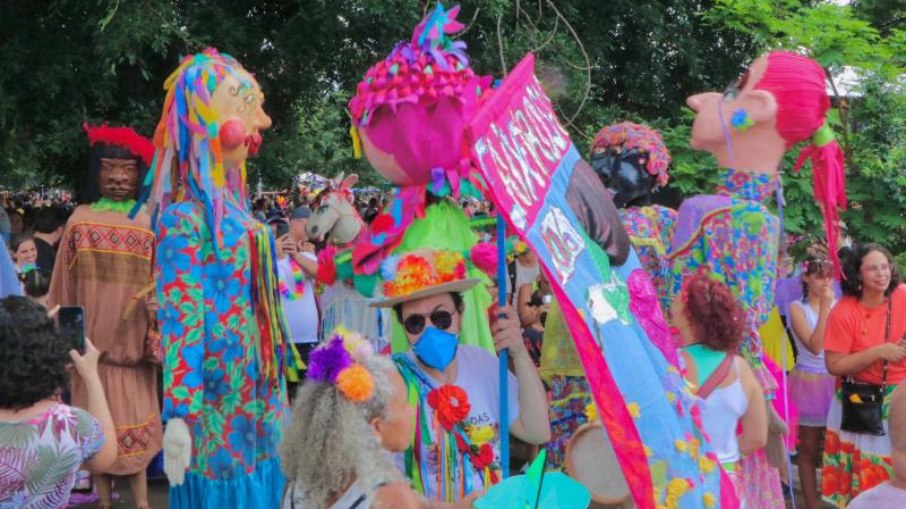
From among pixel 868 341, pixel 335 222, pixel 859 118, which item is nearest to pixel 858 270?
pixel 868 341

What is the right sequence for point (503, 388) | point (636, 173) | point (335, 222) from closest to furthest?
point (503, 388), point (636, 173), point (335, 222)

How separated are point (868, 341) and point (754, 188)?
1318mm

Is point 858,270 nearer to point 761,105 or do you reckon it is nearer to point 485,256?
point 761,105

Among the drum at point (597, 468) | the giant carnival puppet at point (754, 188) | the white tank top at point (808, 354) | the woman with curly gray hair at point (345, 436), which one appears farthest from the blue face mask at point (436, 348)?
the white tank top at point (808, 354)

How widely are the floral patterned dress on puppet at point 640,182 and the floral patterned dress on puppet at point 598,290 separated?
6.64 ft

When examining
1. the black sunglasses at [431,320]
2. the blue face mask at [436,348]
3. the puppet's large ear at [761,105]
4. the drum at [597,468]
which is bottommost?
the drum at [597,468]

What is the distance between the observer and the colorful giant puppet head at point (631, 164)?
534 cm

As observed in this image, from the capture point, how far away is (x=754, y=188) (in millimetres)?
4836

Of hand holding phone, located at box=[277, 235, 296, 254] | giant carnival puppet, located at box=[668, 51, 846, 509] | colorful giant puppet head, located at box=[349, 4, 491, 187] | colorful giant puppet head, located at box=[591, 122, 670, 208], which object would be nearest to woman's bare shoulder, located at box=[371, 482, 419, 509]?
colorful giant puppet head, located at box=[349, 4, 491, 187]

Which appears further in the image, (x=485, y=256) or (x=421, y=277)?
(x=485, y=256)

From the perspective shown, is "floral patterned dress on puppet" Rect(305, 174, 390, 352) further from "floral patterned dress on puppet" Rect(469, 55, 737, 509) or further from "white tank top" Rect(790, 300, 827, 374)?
"floral patterned dress on puppet" Rect(469, 55, 737, 509)

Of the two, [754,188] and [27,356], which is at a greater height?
[754,188]

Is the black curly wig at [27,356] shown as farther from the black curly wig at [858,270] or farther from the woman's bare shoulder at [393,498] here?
the black curly wig at [858,270]

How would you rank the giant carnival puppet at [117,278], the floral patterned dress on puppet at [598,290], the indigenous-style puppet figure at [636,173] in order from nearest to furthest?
the floral patterned dress on puppet at [598,290] → the indigenous-style puppet figure at [636,173] → the giant carnival puppet at [117,278]
